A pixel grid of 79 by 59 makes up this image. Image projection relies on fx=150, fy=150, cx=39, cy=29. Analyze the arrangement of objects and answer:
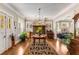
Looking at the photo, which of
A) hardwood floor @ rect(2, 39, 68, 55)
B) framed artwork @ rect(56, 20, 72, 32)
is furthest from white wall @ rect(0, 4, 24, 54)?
framed artwork @ rect(56, 20, 72, 32)

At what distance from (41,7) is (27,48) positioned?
0.90 meters

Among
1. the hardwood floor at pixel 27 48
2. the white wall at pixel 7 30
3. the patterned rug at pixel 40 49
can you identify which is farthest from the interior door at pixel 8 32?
the patterned rug at pixel 40 49

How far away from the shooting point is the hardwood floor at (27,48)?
3051 mm

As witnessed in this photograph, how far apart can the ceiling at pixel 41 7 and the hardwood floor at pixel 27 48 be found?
1.89ft

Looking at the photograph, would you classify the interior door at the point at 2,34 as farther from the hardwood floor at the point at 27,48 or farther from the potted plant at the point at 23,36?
the potted plant at the point at 23,36

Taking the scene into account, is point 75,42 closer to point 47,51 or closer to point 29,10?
point 47,51

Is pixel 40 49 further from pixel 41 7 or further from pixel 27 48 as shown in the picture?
pixel 41 7

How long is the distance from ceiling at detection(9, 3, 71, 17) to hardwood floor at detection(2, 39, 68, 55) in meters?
0.58

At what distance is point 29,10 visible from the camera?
3.14m

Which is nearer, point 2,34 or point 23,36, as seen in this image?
point 2,34

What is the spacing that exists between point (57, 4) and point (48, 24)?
0.45 m

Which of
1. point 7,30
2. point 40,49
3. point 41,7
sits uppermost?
point 41,7

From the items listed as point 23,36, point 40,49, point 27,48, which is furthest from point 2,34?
point 40,49

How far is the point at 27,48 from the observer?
3100 millimetres
